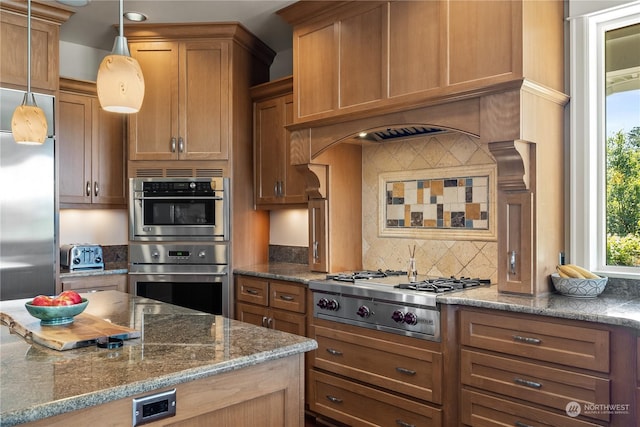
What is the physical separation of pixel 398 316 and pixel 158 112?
2587 mm

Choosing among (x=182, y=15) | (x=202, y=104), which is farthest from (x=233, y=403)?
(x=182, y=15)

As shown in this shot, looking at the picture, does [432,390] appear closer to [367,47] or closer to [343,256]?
[343,256]

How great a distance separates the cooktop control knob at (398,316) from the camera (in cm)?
265

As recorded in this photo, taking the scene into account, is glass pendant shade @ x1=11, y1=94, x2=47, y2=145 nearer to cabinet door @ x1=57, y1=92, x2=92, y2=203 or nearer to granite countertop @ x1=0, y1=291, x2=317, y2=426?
granite countertop @ x1=0, y1=291, x2=317, y2=426

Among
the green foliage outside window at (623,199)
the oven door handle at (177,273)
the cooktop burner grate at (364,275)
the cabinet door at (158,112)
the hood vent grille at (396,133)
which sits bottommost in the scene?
the oven door handle at (177,273)

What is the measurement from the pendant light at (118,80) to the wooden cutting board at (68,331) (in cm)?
78

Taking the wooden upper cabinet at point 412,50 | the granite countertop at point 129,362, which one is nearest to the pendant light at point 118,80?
the granite countertop at point 129,362

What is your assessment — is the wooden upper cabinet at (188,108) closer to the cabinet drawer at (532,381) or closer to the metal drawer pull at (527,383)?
the cabinet drawer at (532,381)

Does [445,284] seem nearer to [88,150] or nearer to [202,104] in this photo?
[202,104]

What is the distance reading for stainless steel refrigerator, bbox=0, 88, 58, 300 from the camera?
11.0 feet

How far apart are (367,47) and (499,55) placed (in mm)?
906

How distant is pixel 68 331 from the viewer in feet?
5.77

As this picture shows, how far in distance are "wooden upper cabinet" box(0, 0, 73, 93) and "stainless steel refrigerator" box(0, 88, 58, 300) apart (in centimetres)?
10

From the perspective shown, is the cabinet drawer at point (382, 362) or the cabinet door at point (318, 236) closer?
the cabinet drawer at point (382, 362)
